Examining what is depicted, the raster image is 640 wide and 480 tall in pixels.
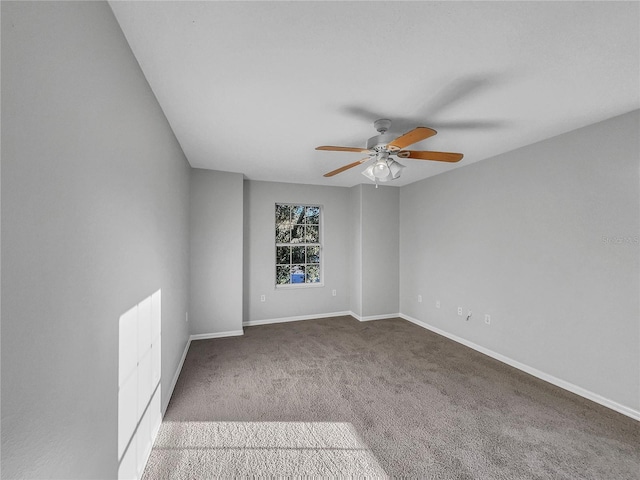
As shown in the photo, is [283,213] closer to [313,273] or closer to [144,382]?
[313,273]

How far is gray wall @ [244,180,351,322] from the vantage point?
4.68 metres

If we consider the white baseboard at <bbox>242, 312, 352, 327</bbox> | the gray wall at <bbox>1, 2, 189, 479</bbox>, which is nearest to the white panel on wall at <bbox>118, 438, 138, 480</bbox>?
the gray wall at <bbox>1, 2, 189, 479</bbox>

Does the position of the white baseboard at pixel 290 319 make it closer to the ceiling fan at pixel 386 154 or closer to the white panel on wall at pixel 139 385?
the white panel on wall at pixel 139 385

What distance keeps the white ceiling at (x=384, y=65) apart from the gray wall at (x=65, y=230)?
37cm

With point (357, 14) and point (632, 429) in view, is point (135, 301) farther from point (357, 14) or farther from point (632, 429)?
point (632, 429)

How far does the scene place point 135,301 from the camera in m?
1.59

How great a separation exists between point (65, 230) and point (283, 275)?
13.6 ft

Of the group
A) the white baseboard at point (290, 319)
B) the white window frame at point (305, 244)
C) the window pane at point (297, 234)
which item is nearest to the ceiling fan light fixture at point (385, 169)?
the white window frame at point (305, 244)

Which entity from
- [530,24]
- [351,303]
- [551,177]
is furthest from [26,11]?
[351,303]

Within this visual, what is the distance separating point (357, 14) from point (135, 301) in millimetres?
1892

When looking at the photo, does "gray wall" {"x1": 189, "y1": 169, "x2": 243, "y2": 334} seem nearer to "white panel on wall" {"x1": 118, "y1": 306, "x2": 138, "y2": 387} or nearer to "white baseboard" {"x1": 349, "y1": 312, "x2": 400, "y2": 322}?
"white baseboard" {"x1": 349, "y1": 312, "x2": 400, "y2": 322}

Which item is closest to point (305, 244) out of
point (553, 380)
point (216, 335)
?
point (216, 335)

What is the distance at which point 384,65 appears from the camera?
5.43ft

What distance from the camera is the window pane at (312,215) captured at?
5172 mm
